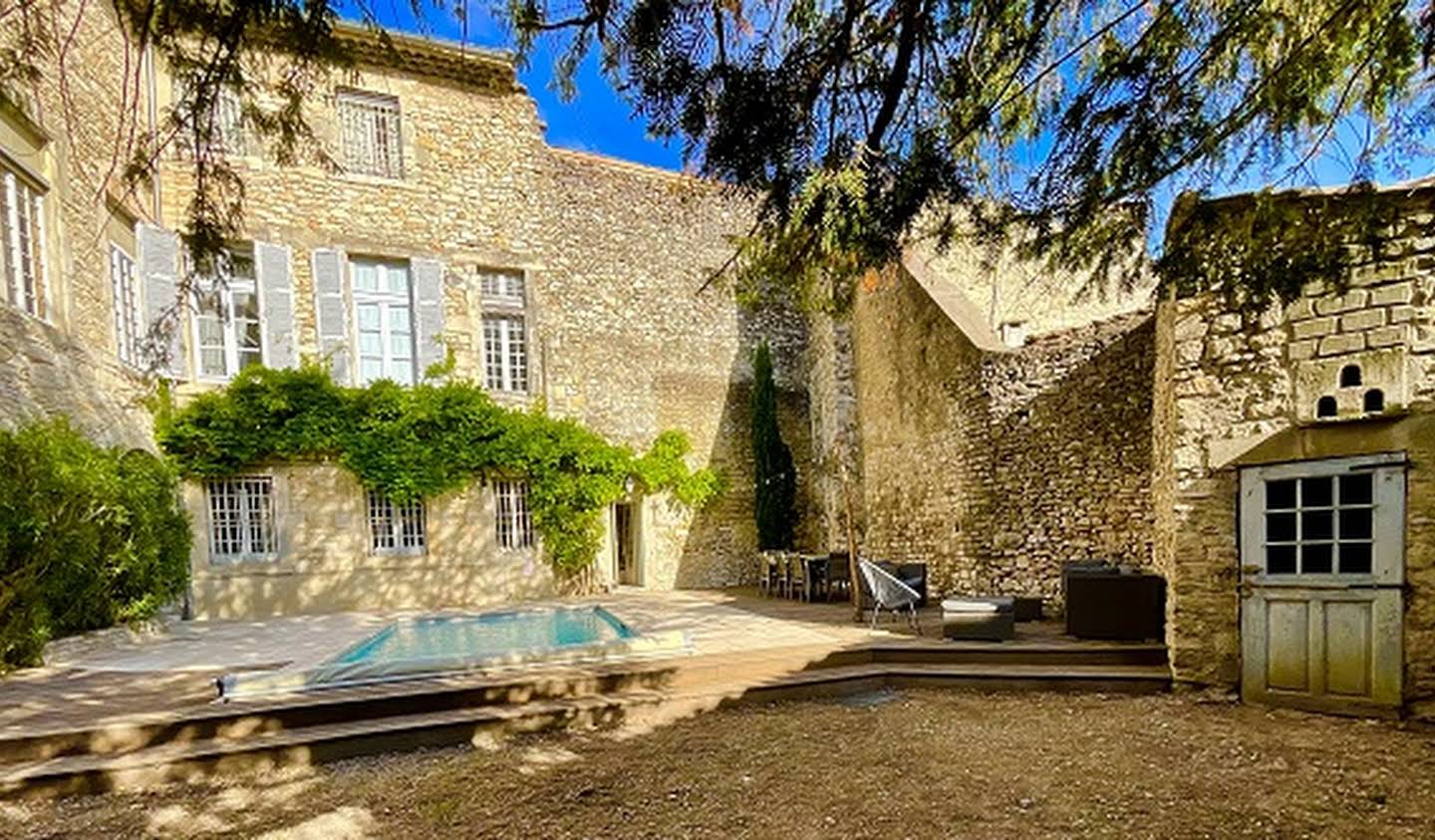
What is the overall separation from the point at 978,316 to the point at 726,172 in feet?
20.9

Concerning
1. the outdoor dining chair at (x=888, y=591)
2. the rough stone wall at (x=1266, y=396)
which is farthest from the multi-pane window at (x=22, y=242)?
the rough stone wall at (x=1266, y=396)

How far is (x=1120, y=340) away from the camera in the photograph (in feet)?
20.0

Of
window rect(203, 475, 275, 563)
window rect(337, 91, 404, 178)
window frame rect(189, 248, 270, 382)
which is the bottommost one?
window rect(203, 475, 275, 563)

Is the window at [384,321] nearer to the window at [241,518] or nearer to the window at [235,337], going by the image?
the window at [235,337]

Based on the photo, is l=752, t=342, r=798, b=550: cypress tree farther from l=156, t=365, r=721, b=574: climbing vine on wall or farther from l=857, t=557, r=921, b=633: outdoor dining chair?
l=857, t=557, r=921, b=633: outdoor dining chair

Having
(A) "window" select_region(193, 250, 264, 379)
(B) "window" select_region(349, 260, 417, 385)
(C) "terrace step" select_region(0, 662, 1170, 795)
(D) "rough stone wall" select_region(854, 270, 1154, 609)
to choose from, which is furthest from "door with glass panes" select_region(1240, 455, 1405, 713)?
(A) "window" select_region(193, 250, 264, 379)

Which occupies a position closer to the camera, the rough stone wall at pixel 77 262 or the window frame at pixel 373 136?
the rough stone wall at pixel 77 262

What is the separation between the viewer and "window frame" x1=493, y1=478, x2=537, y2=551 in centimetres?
933

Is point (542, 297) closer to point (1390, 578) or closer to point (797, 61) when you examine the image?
point (797, 61)

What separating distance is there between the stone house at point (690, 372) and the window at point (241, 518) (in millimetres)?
37

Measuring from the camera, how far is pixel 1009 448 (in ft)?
22.7

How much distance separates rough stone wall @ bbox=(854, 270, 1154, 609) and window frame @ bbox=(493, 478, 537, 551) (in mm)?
5200

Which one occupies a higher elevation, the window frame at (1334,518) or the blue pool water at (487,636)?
the window frame at (1334,518)

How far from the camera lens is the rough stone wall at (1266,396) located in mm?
3693
